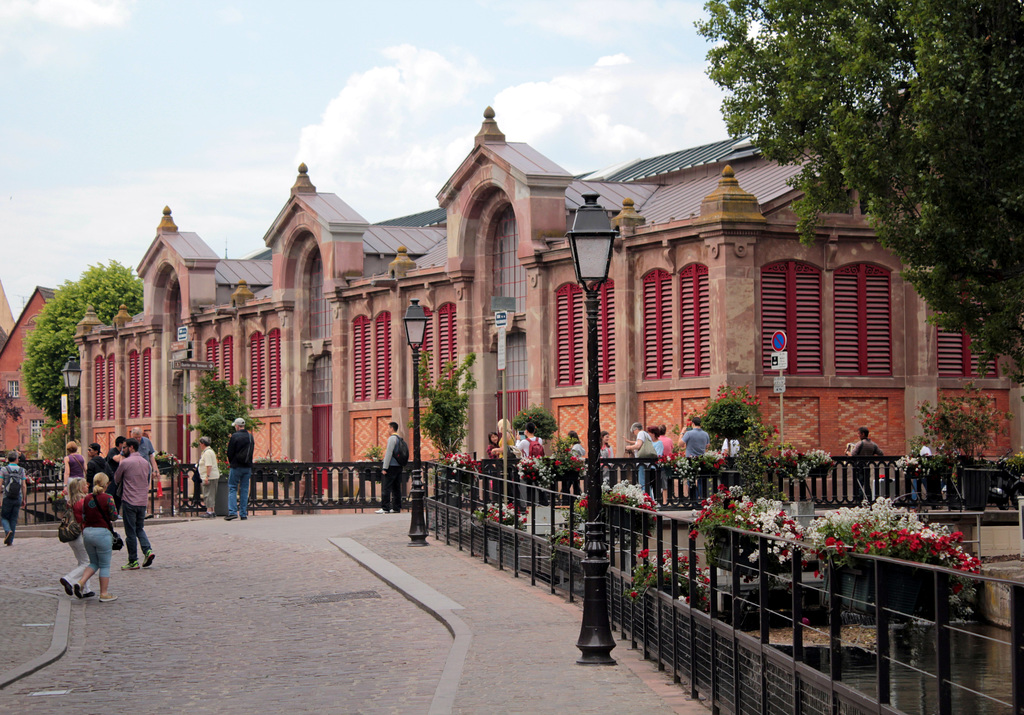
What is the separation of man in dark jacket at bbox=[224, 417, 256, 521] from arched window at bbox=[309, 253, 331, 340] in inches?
698

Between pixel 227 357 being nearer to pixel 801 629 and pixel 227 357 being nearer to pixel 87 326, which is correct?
pixel 87 326

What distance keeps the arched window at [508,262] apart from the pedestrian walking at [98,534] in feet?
68.0

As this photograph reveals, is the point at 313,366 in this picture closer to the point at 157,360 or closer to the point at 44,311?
the point at 157,360

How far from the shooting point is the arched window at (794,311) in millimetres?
29500

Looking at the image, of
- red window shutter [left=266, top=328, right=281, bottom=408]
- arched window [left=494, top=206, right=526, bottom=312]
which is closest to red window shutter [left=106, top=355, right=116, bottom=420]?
red window shutter [left=266, top=328, right=281, bottom=408]

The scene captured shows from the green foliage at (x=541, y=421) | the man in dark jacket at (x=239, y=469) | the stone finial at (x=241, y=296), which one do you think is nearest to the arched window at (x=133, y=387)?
the stone finial at (x=241, y=296)

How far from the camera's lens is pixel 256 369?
48312mm

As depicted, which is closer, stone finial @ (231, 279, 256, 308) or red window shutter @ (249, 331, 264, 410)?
red window shutter @ (249, 331, 264, 410)

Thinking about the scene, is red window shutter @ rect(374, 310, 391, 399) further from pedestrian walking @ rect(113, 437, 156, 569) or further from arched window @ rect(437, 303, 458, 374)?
pedestrian walking @ rect(113, 437, 156, 569)

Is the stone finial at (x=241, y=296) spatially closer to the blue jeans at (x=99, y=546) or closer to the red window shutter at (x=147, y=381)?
the red window shutter at (x=147, y=381)

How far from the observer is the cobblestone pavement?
960 centimetres

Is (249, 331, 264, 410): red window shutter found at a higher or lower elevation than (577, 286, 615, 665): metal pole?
higher

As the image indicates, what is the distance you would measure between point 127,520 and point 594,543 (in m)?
→ 9.91

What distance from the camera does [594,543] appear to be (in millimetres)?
11031
